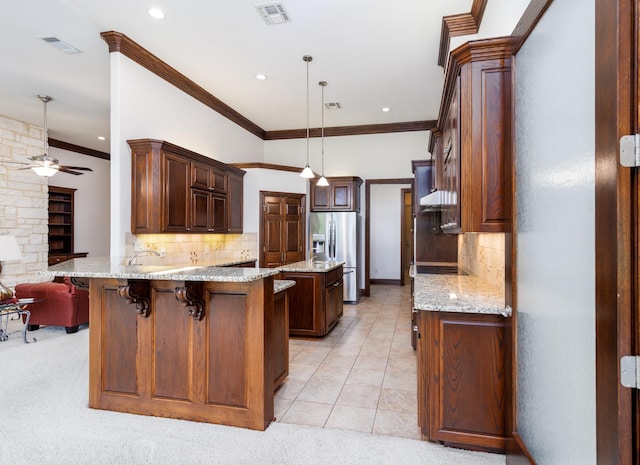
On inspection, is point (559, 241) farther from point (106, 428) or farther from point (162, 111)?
point (162, 111)

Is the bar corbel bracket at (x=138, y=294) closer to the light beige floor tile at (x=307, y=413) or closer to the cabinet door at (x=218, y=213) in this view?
the light beige floor tile at (x=307, y=413)

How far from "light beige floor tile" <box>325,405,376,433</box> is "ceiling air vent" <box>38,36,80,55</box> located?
15.1 ft

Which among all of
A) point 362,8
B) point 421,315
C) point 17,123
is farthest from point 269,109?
point 421,315

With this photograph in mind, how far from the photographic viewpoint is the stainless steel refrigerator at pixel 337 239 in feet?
23.0

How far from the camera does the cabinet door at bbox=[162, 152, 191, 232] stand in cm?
424

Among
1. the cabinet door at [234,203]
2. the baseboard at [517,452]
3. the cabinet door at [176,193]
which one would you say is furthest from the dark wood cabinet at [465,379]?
the cabinet door at [234,203]

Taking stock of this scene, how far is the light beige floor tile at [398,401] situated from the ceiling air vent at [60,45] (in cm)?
479

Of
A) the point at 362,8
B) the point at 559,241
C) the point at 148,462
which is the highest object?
the point at 362,8

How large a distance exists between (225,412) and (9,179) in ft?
19.9

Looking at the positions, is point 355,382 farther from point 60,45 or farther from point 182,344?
point 60,45

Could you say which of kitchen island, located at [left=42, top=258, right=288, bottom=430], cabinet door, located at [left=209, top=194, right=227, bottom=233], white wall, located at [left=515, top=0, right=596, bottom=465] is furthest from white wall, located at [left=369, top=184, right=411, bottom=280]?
white wall, located at [left=515, top=0, right=596, bottom=465]

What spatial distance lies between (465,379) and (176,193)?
3719 mm

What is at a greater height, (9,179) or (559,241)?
(9,179)

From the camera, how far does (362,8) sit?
138 inches
